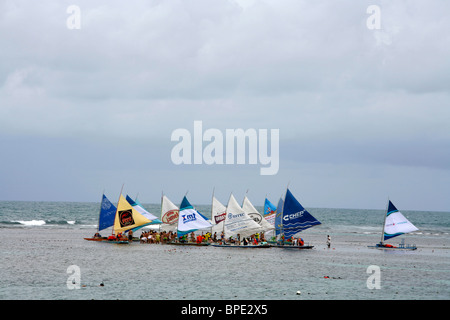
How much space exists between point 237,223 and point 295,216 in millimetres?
7188

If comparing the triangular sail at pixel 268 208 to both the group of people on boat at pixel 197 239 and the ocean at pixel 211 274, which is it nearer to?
the group of people on boat at pixel 197 239

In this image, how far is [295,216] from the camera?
66562 mm

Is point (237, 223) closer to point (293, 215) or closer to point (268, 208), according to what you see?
point (293, 215)

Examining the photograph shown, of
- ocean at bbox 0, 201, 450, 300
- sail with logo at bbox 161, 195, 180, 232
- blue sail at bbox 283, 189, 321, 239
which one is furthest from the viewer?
sail with logo at bbox 161, 195, 180, 232

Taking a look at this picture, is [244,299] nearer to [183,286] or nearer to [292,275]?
[183,286]

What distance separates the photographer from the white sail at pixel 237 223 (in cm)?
6562

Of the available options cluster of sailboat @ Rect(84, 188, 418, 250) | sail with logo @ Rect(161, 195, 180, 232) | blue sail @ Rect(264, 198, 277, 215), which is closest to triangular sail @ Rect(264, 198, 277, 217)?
blue sail @ Rect(264, 198, 277, 215)

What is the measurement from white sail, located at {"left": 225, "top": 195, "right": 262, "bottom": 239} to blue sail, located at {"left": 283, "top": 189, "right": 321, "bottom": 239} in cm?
381

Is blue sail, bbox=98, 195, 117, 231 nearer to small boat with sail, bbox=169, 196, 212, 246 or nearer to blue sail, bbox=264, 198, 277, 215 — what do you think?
small boat with sail, bbox=169, 196, 212, 246

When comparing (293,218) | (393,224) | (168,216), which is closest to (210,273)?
(293,218)

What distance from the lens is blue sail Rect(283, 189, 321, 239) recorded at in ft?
218

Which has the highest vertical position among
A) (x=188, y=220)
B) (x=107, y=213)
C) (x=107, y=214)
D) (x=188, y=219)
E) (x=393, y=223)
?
(x=107, y=213)

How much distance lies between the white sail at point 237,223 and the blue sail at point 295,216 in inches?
150
